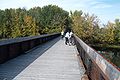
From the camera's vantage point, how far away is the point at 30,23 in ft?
337

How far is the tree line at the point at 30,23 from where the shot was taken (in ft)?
336

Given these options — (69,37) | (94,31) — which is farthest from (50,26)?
(69,37)

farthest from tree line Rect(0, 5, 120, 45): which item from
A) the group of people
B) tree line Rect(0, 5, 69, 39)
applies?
the group of people

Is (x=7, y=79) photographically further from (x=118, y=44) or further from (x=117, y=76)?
(x=118, y=44)

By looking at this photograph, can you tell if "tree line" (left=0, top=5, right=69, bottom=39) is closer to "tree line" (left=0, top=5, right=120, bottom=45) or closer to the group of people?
"tree line" (left=0, top=5, right=120, bottom=45)

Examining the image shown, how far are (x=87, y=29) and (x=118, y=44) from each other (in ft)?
51.7

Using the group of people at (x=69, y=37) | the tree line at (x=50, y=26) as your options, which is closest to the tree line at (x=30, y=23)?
the tree line at (x=50, y=26)

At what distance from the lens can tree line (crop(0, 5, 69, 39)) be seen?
336 ft

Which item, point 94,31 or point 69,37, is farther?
point 94,31

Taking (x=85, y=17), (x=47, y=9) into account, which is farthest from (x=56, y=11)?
(x=85, y=17)

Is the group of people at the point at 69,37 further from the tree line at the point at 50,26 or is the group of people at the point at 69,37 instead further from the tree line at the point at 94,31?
the tree line at the point at 94,31

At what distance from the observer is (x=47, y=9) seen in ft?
452

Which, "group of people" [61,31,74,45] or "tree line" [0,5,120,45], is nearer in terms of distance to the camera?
"group of people" [61,31,74,45]

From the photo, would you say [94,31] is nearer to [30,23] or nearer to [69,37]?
[30,23]
